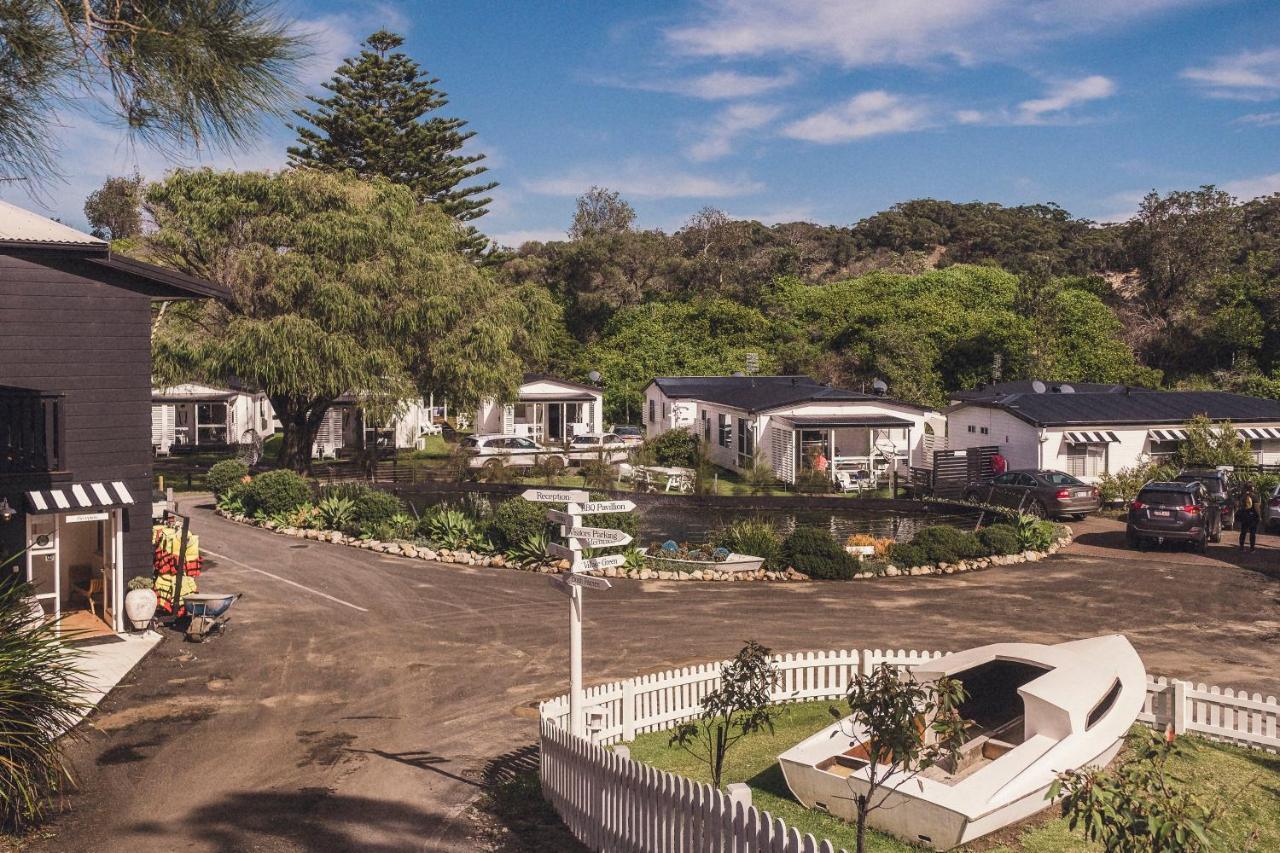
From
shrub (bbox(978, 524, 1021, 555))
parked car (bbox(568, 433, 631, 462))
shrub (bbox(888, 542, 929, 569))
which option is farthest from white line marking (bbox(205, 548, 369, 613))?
parked car (bbox(568, 433, 631, 462))

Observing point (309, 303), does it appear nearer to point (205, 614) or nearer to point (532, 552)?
point (532, 552)

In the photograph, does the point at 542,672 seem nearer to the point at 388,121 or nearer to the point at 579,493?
the point at 579,493

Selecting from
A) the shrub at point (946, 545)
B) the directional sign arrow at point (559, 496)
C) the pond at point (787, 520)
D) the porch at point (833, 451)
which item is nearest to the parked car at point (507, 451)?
the pond at point (787, 520)

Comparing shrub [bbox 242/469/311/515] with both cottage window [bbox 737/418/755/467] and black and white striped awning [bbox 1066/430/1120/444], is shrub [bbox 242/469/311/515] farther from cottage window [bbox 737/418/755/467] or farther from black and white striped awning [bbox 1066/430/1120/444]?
black and white striped awning [bbox 1066/430/1120/444]

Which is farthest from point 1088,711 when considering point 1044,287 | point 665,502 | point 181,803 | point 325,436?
point 1044,287

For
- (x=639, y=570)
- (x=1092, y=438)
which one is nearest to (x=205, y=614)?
(x=639, y=570)

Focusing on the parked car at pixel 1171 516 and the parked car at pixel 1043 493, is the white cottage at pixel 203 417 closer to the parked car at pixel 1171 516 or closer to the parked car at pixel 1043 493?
the parked car at pixel 1043 493
